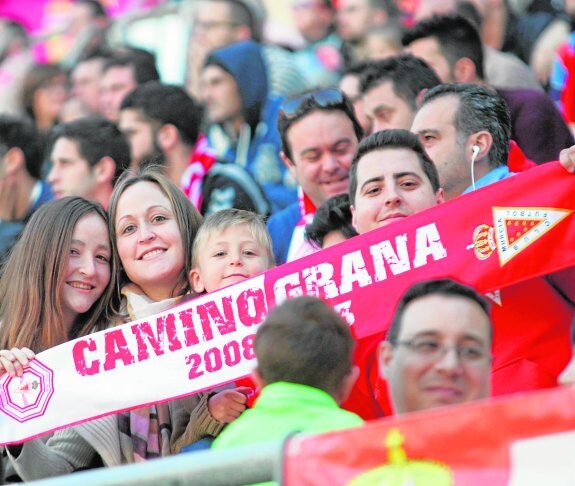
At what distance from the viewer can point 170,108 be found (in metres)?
9.26

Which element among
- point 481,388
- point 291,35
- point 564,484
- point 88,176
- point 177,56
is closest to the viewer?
point 564,484

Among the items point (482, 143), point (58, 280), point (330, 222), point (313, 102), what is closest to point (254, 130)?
point (313, 102)

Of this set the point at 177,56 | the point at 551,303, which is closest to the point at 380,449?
the point at 551,303

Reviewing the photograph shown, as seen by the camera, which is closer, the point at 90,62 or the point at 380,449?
the point at 380,449

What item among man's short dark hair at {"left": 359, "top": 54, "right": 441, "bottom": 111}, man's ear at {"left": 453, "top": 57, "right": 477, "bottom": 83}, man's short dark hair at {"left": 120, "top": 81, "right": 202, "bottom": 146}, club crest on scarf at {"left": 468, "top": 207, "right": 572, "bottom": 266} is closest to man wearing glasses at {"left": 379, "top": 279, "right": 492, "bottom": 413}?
club crest on scarf at {"left": 468, "top": 207, "right": 572, "bottom": 266}

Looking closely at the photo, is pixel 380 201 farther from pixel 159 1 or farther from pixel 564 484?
pixel 159 1

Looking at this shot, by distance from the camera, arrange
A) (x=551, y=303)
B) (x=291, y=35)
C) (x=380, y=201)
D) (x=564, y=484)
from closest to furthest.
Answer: (x=564, y=484), (x=551, y=303), (x=380, y=201), (x=291, y=35)

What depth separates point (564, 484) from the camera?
11.4 feet

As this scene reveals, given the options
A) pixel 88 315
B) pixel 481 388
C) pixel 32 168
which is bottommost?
pixel 481 388

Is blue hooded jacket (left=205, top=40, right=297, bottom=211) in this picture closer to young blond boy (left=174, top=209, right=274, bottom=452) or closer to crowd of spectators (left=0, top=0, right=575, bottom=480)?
crowd of spectators (left=0, top=0, right=575, bottom=480)

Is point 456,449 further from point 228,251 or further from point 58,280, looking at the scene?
point 58,280

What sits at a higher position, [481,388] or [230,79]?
[230,79]

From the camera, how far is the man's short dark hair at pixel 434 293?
446 centimetres

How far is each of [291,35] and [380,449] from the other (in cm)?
789
